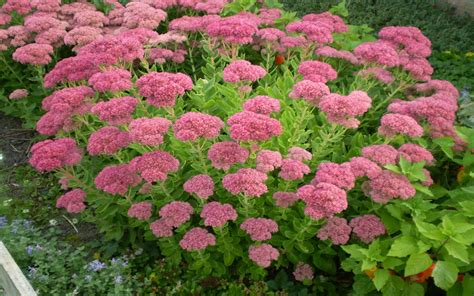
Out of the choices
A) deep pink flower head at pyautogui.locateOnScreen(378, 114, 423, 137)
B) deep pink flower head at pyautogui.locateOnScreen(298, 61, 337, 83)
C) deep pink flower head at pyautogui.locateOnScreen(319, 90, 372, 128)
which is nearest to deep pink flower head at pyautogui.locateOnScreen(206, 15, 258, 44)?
deep pink flower head at pyautogui.locateOnScreen(298, 61, 337, 83)

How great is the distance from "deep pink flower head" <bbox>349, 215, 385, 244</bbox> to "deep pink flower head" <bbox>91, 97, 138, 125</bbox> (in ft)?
4.94

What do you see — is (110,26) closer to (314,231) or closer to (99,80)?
(99,80)

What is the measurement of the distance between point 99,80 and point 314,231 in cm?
170

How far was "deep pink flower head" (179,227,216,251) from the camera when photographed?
8.60 feet

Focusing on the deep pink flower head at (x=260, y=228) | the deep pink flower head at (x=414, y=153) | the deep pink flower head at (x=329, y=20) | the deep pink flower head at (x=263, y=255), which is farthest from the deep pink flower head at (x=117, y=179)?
the deep pink flower head at (x=329, y=20)

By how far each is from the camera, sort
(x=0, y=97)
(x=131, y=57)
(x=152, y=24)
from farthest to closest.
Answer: (x=0, y=97) → (x=152, y=24) → (x=131, y=57)

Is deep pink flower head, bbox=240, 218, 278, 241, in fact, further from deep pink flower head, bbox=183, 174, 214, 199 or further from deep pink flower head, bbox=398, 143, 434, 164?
deep pink flower head, bbox=398, 143, 434, 164

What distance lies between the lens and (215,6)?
4.38m

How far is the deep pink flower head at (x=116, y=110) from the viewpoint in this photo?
2736 millimetres

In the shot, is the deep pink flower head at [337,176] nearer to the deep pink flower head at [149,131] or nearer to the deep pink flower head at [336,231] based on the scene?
the deep pink flower head at [336,231]

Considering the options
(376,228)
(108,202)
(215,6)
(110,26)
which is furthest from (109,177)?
(110,26)

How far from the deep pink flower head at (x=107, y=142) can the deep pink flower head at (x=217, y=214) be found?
0.63 meters

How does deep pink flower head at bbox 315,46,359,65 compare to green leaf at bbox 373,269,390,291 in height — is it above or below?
above

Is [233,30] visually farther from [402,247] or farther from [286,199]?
[402,247]
